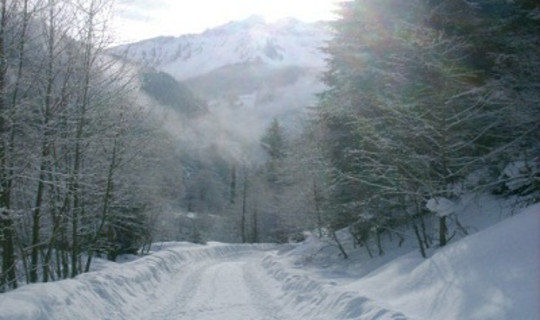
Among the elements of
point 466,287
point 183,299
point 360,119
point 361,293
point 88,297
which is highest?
point 360,119

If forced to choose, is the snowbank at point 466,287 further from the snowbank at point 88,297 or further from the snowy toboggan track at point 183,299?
the snowbank at point 88,297

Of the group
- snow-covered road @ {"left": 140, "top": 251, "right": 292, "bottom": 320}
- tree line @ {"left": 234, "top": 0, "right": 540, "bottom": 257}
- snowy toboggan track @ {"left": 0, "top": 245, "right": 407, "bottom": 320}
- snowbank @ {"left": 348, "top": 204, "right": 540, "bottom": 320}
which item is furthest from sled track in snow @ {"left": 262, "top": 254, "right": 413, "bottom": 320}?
tree line @ {"left": 234, "top": 0, "right": 540, "bottom": 257}

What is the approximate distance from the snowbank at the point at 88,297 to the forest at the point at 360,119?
141cm

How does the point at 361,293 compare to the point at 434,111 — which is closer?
the point at 361,293

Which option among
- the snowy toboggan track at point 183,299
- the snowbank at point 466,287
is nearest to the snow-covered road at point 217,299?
the snowy toboggan track at point 183,299

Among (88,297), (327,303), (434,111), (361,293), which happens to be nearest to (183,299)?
(88,297)

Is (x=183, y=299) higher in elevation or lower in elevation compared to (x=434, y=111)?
lower

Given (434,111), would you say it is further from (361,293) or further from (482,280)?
(482,280)

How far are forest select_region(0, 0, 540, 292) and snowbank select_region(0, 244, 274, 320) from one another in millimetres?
1410

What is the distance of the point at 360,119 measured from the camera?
14.0 metres

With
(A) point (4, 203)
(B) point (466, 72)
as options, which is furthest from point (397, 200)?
(A) point (4, 203)

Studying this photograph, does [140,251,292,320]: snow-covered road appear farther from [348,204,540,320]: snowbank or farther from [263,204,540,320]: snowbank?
[348,204,540,320]: snowbank

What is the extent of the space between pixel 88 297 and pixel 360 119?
8320mm

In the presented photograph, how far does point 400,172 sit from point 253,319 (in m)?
6.63
